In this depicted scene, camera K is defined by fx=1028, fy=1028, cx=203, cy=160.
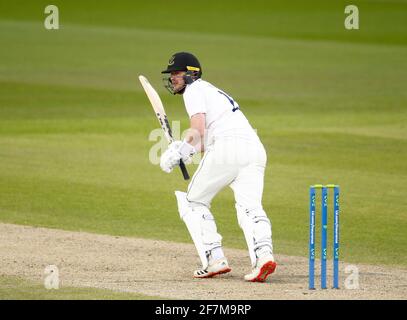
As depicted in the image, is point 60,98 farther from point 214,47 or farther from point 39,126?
point 214,47

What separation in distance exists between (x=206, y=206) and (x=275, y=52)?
2199cm

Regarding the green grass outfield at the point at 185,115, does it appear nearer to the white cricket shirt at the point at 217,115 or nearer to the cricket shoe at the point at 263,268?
the cricket shoe at the point at 263,268

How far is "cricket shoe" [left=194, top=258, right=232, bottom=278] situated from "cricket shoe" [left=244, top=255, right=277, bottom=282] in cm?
29

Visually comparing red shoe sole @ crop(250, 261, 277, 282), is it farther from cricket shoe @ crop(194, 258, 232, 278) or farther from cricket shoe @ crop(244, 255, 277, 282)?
cricket shoe @ crop(194, 258, 232, 278)

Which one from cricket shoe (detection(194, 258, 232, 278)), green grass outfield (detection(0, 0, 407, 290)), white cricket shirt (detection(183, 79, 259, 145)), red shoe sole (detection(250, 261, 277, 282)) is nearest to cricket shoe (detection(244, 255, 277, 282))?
red shoe sole (detection(250, 261, 277, 282))

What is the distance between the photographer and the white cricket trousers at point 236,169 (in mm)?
8945

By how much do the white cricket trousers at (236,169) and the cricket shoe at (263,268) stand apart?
1.59 ft

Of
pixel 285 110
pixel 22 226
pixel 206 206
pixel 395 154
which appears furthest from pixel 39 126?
pixel 206 206

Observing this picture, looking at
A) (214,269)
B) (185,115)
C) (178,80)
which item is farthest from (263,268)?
(185,115)

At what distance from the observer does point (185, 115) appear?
21.0 meters

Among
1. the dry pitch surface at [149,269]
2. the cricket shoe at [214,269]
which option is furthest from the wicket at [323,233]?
the cricket shoe at [214,269]

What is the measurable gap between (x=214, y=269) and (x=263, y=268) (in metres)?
0.53

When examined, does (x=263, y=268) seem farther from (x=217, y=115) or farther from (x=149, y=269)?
(x=217, y=115)
